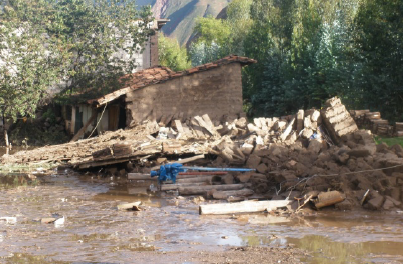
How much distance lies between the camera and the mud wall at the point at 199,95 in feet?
71.1

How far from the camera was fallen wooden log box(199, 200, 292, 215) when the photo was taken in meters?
10.2

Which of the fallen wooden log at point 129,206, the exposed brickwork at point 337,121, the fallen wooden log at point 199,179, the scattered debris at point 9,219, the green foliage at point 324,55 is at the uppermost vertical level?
the green foliage at point 324,55

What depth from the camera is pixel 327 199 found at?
1056 centimetres

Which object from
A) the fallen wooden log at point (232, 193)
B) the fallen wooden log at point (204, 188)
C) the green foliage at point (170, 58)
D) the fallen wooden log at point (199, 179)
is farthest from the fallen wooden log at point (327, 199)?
the green foliage at point (170, 58)

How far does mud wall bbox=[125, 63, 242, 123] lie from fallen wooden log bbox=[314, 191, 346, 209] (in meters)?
11.5

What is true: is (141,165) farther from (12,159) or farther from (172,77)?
(172,77)

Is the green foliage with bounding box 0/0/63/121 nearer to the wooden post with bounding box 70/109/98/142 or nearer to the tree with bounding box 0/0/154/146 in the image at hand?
the tree with bounding box 0/0/154/146

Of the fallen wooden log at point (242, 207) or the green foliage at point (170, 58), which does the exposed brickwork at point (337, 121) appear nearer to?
the fallen wooden log at point (242, 207)

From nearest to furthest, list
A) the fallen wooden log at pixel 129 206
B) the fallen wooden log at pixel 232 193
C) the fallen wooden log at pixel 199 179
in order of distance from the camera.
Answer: the fallen wooden log at pixel 129 206, the fallen wooden log at pixel 232 193, the fallen wooden log at pixel 199 179

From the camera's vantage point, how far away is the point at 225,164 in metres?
14.9

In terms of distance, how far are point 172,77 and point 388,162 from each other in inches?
468

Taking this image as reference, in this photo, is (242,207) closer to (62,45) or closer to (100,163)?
(100,163)

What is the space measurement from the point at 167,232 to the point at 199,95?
1356cm

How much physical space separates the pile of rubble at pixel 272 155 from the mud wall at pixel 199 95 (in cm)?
86
